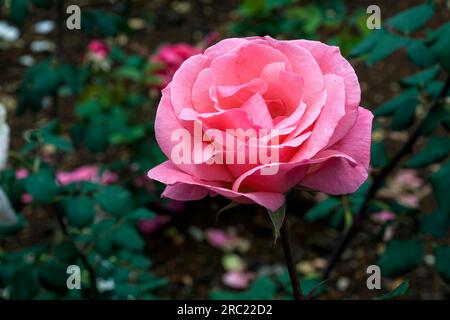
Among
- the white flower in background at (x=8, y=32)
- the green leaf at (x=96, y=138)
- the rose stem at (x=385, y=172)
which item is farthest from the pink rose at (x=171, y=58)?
the white flower in background at (x=8, y=32)

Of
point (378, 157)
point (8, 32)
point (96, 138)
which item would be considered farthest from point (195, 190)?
point (8, 32)

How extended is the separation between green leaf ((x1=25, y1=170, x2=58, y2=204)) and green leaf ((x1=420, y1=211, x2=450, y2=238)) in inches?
26.9

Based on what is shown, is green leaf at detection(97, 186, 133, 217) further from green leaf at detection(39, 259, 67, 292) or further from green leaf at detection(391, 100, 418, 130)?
green leaf at detection(391, 100, 418, 130)

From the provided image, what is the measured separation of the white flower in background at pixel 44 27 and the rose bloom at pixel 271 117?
306 centimetres

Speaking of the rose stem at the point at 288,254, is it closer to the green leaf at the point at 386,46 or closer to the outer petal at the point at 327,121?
the outer petal at the point at 327,121

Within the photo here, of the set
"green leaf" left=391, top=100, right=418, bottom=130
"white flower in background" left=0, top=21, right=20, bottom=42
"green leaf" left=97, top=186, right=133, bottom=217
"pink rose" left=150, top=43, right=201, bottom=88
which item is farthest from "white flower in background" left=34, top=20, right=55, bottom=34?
"green leaf" left=391, top=100, right=418, bottom=130

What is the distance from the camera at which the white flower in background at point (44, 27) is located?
356cm

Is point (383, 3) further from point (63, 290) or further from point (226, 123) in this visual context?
point (226, 123)

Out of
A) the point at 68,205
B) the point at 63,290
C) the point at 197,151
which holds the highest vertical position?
the point at 197,151

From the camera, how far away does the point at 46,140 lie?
4.27ft

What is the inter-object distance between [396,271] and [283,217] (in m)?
0.71

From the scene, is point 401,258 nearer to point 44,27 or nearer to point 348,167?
point 348,167

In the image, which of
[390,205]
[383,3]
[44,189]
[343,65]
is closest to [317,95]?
[343,65]

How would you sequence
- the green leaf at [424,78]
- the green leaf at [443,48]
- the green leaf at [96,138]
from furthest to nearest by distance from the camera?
the green leaf at [96,138], the green leaf at [424,78], the green leaf at [443,48]
